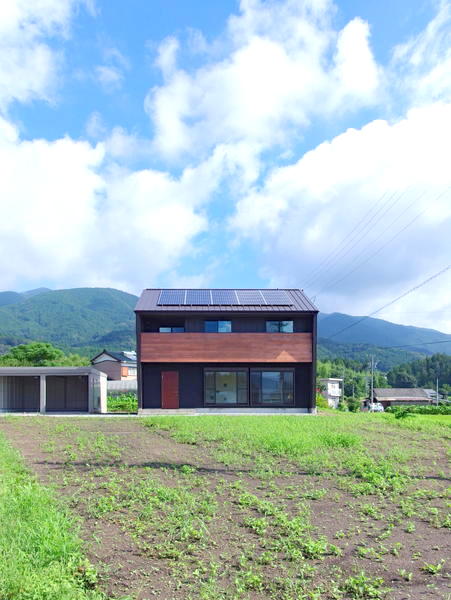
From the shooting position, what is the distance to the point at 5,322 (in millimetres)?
145000

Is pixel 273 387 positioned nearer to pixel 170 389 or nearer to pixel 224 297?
pixel 170 389

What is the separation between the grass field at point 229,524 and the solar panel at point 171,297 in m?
14.2

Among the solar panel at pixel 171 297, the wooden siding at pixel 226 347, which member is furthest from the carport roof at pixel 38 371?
the solar panel at pixel 171 297

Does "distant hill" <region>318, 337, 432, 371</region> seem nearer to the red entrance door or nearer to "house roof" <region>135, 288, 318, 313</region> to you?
"house roof" <region>135, 288, 318, 313</region>

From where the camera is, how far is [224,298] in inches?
976

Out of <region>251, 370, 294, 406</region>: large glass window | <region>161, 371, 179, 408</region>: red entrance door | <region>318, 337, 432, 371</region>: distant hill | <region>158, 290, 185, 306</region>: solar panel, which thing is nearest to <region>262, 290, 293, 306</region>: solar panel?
<region>251, 370, 294, 406</region>: large glass window

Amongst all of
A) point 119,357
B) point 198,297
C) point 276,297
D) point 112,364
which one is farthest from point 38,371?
point 119,357

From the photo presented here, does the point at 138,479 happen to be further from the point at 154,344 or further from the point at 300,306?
the point at 300,306

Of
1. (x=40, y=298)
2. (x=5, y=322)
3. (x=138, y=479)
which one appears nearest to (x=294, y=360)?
(x=138, y=479)

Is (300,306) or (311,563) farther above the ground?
(300,306)

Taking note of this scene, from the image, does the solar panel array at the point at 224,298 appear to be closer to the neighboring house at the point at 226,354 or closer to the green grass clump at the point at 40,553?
the neighboring house at the point at 226,354

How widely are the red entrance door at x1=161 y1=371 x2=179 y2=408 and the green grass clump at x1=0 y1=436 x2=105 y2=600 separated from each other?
17.6 m

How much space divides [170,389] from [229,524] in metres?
18.4

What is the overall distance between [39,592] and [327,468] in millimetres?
5740
